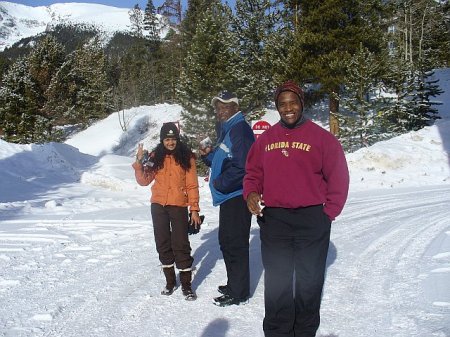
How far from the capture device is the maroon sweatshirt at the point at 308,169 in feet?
10.4

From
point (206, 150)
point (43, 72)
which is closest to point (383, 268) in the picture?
point (206, 150)

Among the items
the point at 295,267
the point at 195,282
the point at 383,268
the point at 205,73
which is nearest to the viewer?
the point at 295,267

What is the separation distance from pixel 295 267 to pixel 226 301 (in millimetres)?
1397

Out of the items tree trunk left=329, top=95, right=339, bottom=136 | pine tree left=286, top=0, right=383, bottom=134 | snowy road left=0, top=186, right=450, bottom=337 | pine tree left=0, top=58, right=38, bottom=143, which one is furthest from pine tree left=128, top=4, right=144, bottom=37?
snowy road left=0, top=186, right=450, bottom=337

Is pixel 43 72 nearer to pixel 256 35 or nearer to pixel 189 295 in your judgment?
pixel 256 35

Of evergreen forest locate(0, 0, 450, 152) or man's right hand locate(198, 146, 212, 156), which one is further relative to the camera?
evergreen forest locate(0, 0, 450, 152)

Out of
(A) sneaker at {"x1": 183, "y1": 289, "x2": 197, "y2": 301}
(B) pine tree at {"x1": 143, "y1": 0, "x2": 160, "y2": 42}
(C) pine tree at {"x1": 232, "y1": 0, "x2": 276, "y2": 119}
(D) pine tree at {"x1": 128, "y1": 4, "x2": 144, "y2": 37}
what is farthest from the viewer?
(D) pine tree at {"x1": 128, "y1": 4, "x2": 144, "y2": 37}

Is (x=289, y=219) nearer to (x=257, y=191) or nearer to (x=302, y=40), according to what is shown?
(x=257, y=191)

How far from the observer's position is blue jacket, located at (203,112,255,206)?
4.30 metres

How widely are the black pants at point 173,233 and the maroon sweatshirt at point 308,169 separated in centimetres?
163

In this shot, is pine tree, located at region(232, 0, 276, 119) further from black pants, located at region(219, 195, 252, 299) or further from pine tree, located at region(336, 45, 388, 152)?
black pants, located at region(219, 195, 252, 299)

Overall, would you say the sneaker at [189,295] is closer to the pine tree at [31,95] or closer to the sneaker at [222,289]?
the sneaker at [222,289]

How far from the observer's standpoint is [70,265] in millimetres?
5820

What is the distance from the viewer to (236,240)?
450 cm
